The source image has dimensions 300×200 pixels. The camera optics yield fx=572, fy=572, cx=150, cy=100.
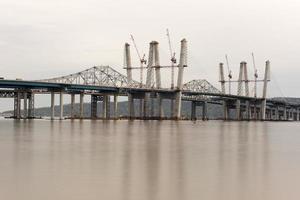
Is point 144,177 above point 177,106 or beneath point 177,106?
beneath

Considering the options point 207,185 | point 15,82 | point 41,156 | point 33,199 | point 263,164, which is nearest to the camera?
point 33,199

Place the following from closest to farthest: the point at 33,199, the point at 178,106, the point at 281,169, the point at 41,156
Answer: the point at 33,199 < the point at 281,169 < the point at 41,156 < the point at 178,106

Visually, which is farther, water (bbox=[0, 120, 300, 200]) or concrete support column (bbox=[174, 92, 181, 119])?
concrete support column (bbox=[174, 92, 181, 119])

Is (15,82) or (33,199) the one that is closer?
(33,199)

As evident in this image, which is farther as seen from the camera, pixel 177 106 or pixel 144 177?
pixel 177 106

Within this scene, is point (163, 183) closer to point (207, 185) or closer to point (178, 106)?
point (207, 185)

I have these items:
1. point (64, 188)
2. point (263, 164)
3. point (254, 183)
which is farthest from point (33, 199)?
point (263, 164)

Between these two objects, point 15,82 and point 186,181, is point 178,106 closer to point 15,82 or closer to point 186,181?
point 15,82

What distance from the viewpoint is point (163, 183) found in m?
23.4

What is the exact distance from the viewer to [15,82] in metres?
165

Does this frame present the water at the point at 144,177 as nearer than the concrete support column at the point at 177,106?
Yes

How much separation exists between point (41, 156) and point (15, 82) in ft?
440

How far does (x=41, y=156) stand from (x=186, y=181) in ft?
45.1

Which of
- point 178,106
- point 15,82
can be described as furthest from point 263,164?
point 178,106
